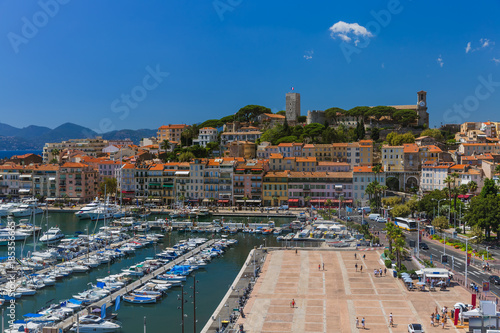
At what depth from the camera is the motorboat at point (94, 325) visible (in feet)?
103

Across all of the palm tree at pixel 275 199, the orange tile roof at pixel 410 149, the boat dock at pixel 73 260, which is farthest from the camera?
the orange tile roof at pixel 410 149

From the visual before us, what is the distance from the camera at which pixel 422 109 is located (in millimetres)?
125312

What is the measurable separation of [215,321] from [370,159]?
7231cm

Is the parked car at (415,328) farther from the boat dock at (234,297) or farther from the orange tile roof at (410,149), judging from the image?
the orange tile roof at (410,149)

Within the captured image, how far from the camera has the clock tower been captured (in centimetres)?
12475

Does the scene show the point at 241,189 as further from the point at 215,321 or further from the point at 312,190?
the point at 215,321

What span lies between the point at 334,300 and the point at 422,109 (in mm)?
101121

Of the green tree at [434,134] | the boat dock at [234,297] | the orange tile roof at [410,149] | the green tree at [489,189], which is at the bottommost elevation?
the boat dock at [234,297]

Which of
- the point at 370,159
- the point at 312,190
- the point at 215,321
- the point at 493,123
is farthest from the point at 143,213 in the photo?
the point at 493,123

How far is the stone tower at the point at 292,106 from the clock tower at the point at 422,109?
3265 cm

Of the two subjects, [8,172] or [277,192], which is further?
[8,172]

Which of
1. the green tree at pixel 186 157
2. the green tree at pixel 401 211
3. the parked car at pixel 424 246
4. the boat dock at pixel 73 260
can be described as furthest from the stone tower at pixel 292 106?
the parked car at pixel 424 246

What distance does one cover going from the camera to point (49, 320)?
32.6m

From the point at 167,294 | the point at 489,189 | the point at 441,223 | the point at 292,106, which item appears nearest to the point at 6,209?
the point at 167,294
